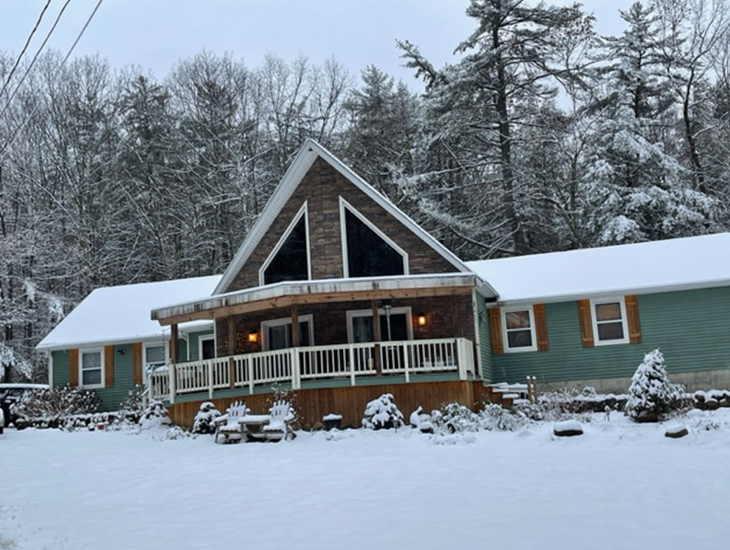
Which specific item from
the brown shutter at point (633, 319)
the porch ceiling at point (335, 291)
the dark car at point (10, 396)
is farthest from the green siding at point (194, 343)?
the brown shutter at point (633, 319)

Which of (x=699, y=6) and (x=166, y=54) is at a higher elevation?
(x=166, y=54)

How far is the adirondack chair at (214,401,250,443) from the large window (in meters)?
3.85

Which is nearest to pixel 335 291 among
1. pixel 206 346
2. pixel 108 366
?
pixel 206 346

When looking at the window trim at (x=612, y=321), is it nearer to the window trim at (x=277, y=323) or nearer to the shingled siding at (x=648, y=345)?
the shingled siding at (x=648, y=345)

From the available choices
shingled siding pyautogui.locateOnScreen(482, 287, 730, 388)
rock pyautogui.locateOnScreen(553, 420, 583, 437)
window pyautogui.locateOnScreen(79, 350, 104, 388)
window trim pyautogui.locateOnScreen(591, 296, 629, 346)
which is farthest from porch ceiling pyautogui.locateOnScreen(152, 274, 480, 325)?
Answer: window pyautogui.locateOnScreen(79, 350, 104, 388)

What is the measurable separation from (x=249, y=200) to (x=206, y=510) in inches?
946

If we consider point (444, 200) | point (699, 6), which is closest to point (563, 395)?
point (444, 200)

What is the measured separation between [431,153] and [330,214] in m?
14.6

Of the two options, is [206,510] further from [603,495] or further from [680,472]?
[680,472]

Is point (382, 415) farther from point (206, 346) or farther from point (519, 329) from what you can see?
point (206, 346)

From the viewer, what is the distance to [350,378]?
49.6ft

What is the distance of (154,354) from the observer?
70.5 feet

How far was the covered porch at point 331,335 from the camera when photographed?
15.2 metres

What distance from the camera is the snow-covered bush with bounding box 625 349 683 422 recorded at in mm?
12469
